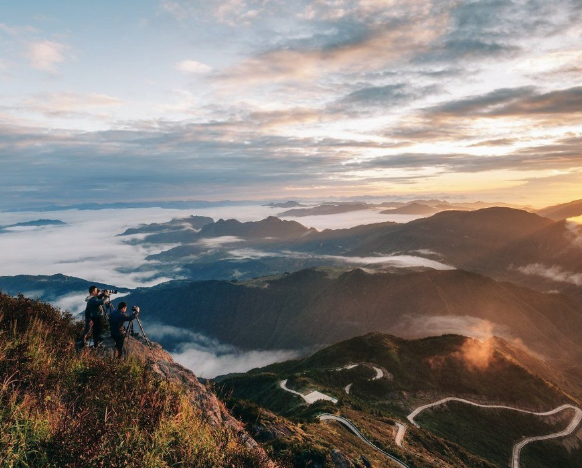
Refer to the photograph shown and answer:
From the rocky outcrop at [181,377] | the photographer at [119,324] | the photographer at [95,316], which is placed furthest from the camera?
the photographer at [95,316]

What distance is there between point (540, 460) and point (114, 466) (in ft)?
394

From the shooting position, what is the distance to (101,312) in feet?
55.6

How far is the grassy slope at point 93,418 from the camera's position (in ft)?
21.3

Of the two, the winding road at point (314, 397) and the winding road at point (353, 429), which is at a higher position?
the winding road at point (353, 429)

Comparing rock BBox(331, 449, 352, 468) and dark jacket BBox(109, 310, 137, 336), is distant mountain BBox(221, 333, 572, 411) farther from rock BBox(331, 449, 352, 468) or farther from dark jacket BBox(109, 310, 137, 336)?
dark jacket BBox(109, 310, 137, 336)

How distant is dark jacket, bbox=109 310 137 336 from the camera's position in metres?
15.2

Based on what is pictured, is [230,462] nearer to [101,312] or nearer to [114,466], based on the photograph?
[114,466]

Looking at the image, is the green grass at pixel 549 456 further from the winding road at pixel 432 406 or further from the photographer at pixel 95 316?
the photographer at pixel 95 316

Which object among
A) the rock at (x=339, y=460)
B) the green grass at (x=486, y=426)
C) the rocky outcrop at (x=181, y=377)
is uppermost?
the rocky outcrop at (x=181, y=377)

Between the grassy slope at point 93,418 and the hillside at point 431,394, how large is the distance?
155 feet

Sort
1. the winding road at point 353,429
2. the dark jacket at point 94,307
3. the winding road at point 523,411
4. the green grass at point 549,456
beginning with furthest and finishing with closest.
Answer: the winding road at point 523,411, the green grass at point 549,456, the winding road at point 353,429, the dark jacket at point 94,307

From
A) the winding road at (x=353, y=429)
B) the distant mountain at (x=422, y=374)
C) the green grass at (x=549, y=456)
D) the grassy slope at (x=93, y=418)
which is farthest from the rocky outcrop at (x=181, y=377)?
the green grass at (x=549, y=456)

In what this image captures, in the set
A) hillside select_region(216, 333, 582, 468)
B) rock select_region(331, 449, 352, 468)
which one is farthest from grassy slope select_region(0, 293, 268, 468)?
hillside select_region(216, 333, 582, 468)

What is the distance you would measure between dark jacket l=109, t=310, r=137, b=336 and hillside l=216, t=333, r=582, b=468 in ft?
143
